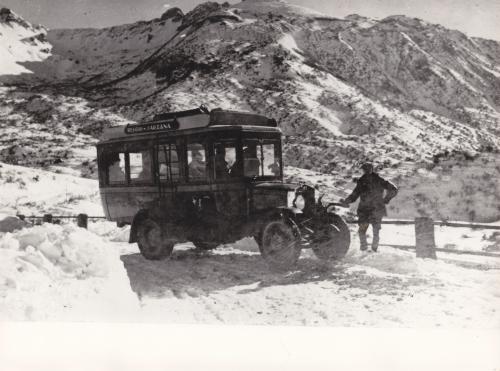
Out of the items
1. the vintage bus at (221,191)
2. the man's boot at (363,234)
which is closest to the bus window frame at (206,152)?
the vintage bus at (221,191)

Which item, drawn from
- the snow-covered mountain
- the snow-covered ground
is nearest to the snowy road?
the snow-covered ground

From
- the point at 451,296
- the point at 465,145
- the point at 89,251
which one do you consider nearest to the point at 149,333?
the point at 89,251

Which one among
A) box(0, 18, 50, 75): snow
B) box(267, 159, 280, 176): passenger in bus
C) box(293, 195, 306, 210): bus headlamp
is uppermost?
box(0, 18, 50, 75): snow

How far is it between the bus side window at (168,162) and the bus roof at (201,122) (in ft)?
0.99

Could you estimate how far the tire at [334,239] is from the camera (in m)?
7.68

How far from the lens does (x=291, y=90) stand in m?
31.8

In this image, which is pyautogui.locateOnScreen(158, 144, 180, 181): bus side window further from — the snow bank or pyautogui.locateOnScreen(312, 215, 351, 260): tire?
pyautogui.locateOnScreen(312, 215, 351, 260): tire

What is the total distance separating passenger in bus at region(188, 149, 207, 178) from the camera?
7930 millimetres

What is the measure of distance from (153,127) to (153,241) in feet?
6.86

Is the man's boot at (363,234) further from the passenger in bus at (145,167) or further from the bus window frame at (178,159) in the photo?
the passenger in bus at (145,167)

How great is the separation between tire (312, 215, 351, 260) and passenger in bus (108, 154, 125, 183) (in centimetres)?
408

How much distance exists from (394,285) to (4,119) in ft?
108

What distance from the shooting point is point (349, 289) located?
6.23 m

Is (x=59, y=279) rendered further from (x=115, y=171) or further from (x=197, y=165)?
(x=115, y=171)
